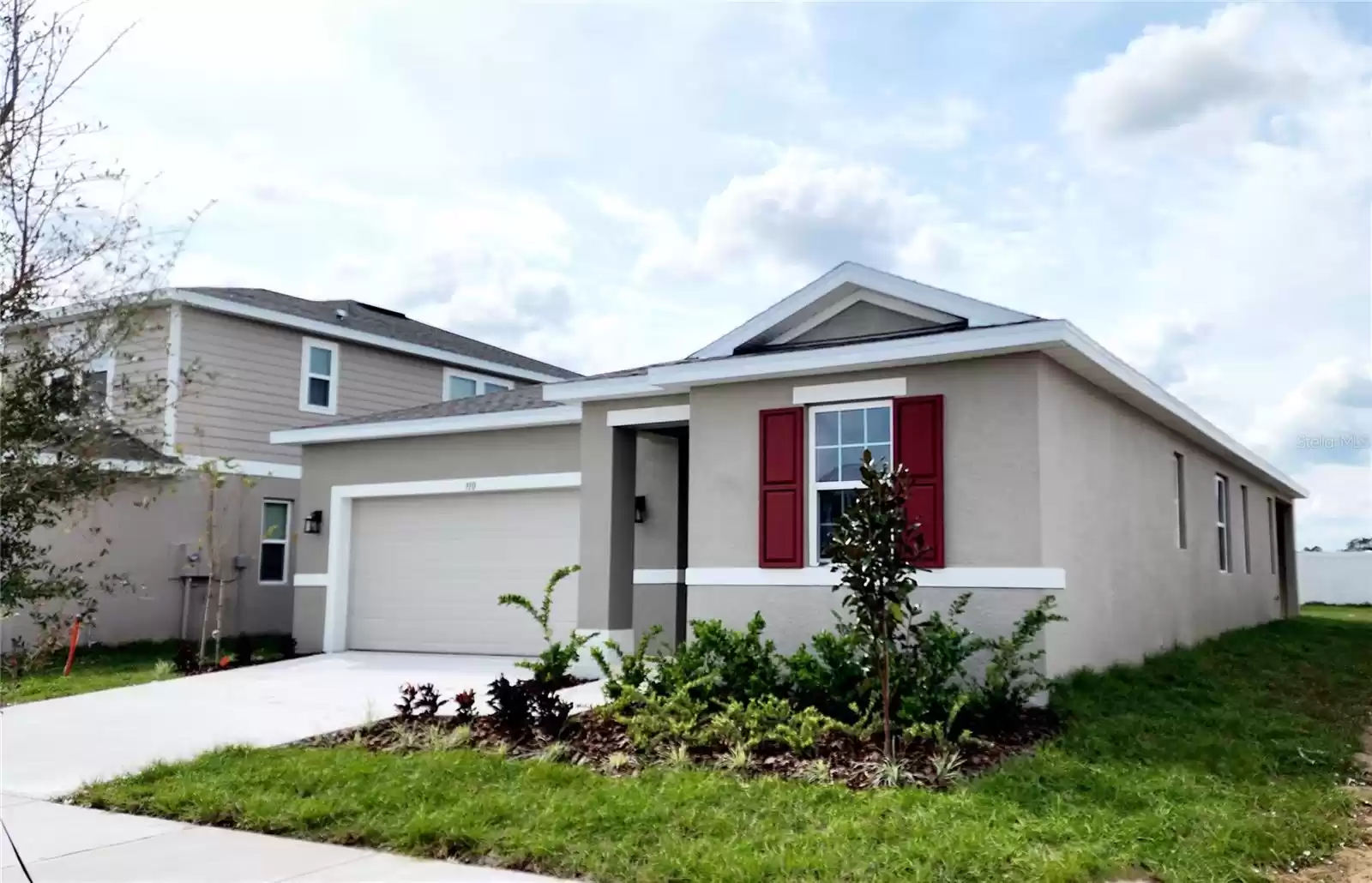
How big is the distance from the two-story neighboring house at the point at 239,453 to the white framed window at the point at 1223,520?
43.1ft

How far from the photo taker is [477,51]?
28.8ft

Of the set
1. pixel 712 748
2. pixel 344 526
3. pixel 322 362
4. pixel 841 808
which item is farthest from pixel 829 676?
pixel 322 362

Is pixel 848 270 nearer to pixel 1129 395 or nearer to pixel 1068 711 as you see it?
pixel 1129 395

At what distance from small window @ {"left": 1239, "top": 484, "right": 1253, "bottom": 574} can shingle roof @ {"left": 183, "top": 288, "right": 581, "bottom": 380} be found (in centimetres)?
1383

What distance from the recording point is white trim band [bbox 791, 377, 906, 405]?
1001 centimetres

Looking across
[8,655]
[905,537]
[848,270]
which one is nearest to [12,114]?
[8,655]

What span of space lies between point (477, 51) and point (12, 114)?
181 inches

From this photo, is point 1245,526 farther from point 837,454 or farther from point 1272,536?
point 837,454

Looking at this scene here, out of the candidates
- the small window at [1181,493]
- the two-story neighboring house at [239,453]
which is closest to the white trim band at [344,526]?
the two-story neighboring house at [239,453]

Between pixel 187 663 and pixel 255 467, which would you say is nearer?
pixel 187 663

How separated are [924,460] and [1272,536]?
1498 cm

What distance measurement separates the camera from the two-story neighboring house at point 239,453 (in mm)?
16734

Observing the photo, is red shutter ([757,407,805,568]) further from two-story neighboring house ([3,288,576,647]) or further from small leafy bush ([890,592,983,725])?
two-story neighboring house ([3,288,576,647])

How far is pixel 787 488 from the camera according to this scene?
10297 millimetres
